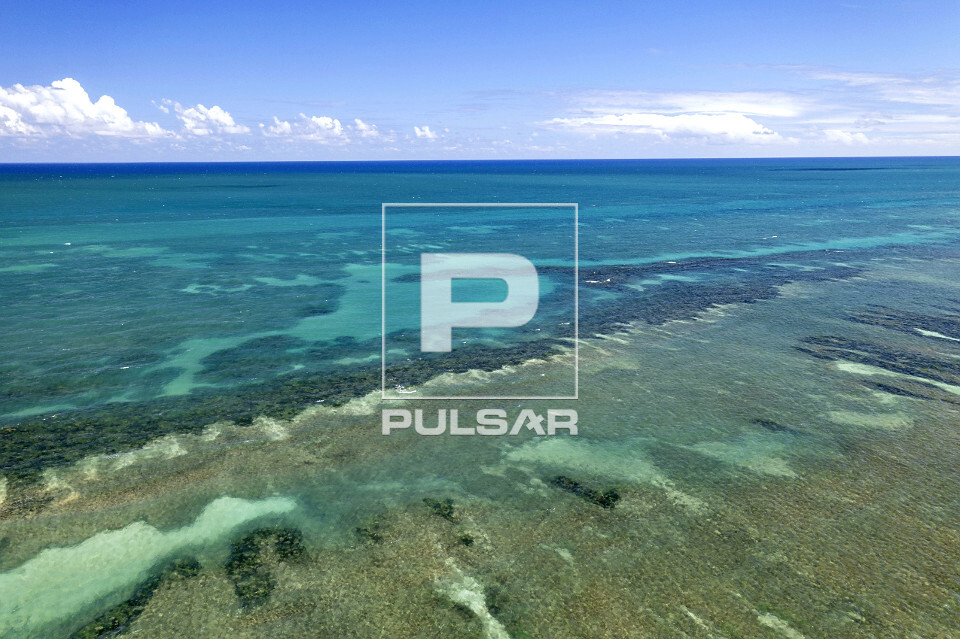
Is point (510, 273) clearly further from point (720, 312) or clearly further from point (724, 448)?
point (724, 448)

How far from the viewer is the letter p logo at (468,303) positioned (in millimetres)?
31719

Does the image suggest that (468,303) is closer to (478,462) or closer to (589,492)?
(478,462)

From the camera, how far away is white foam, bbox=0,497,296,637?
12.3m

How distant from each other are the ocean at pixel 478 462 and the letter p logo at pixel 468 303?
43.7 inches

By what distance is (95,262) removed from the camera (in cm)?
4609

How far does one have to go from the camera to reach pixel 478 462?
720 inches

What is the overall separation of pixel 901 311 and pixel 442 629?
113ft

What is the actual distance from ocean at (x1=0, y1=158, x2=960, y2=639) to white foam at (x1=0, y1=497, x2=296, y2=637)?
6cm

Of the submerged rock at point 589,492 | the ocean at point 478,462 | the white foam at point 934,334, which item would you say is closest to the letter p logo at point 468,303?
the ocean at point 478,462

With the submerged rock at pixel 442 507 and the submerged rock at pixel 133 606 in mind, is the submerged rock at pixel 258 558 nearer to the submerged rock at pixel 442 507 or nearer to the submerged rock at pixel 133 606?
the submerged rock at pixel 133 606

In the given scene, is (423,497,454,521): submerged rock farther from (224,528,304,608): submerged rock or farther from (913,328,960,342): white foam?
(913,328,960,342): white foam

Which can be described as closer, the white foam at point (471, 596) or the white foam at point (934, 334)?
the white foam at point (471, 596)

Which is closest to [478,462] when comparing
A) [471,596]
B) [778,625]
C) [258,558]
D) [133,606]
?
→ [471,596]

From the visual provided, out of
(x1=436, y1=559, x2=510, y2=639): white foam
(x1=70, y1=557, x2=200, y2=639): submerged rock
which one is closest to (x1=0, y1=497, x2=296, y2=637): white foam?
(x1=70, y1=557, x2=200, y2=639): submerged rock
